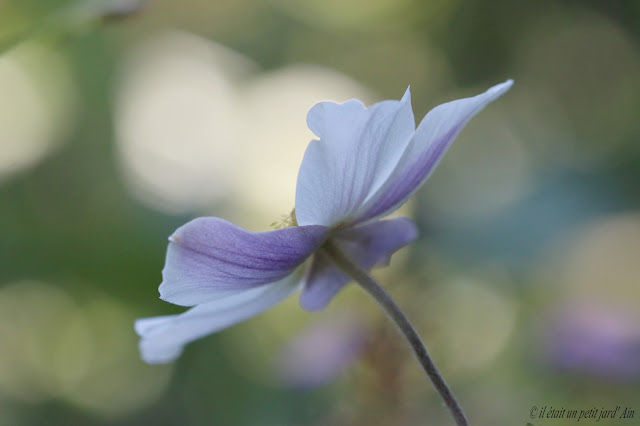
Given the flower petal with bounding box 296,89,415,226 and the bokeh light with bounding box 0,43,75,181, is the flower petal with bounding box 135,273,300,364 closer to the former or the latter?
the flower petal with bounding box 296,89,415,226

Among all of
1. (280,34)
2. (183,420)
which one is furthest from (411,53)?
(183,420)

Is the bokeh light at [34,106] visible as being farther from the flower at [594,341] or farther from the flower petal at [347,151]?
the flower petal at [347,151]

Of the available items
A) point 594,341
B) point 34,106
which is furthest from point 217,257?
point 34,106

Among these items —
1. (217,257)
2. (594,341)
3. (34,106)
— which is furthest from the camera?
(34,106)

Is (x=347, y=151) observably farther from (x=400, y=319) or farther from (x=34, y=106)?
→ (x=34, y=106)

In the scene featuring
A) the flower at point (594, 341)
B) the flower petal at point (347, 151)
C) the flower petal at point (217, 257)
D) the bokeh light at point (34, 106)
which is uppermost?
the bokeh light at point (34, 106)

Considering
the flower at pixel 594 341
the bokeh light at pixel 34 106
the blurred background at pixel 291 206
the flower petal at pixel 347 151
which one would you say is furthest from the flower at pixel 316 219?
the bokeh light at pixel 34 106

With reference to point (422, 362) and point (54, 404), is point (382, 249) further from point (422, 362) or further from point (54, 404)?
point (54, 404)
